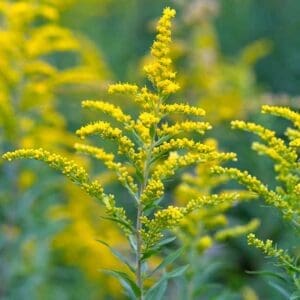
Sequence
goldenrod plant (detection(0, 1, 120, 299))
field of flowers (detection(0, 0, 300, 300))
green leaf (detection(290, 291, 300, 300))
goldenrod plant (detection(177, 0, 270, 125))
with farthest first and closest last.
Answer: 1. goldenrod plant (detection(177, 0, 270, 125))
2. goldenrod plant (detection(0, 1, 120, 299))
3. field of flowers (detection(0, 0, 300, 300))
4. green leaf (detection(290, 291, 300, 300))

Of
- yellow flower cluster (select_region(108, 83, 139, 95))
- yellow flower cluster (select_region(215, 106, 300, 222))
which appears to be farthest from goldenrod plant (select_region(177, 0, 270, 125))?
yellow flower cluster (select_region(108, 83, 139, 95))

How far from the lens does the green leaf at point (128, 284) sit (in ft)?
6.47

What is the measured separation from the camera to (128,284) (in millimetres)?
2029

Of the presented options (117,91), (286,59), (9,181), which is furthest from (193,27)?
(117,91)

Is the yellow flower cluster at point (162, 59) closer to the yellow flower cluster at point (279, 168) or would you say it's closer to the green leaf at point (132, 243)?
the yellow flower cluster at point (279, 168)

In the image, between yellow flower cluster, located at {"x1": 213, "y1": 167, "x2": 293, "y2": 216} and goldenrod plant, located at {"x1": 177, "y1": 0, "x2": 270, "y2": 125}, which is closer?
yellow flower cluster, located at {"x1": 213, "y1": 167, "x2": 293, "y2": 216}

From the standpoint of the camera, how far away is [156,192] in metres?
1.88

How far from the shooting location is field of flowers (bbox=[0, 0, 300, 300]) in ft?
6.41

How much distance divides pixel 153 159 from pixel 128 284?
318 mm

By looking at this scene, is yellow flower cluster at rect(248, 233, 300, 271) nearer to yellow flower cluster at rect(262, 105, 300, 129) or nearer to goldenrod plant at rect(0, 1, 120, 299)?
Result: yellow flower cluster at rect(262, 105, 300, 129)

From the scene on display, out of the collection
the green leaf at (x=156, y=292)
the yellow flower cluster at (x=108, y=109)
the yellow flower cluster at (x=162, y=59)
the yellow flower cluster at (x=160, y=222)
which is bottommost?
the green leaf at (x=156, y=292)

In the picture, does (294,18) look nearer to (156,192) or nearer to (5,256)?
(5,256)

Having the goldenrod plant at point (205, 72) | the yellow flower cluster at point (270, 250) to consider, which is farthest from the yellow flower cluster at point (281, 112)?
the goldenrod plant at point (205, 72)

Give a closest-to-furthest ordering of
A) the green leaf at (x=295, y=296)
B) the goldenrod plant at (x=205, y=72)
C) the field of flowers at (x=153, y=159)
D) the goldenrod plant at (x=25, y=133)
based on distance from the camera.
A: 1. the green leaf at (x=295, y=296)
2. the field of flowers at (x=153, y=159)
3. the goldenrod plant at (x=25, y=133)
4. the goldenrod plant at (x=205, y=72)
